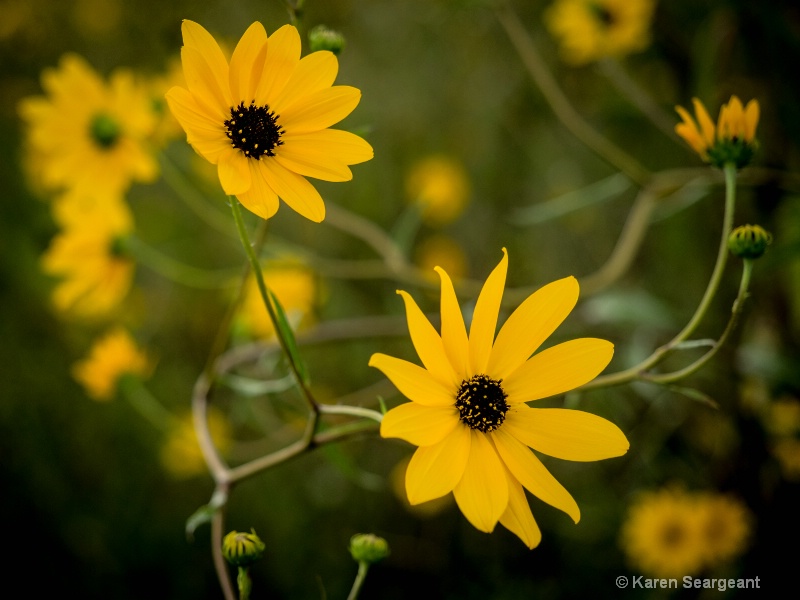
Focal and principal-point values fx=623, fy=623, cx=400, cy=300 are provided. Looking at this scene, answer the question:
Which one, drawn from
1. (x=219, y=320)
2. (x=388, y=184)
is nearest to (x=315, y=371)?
(x=219, y=320)

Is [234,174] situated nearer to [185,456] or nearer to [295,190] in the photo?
[295,190]

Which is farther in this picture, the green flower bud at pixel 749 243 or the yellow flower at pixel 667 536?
the yellow flower at pixel 667 536

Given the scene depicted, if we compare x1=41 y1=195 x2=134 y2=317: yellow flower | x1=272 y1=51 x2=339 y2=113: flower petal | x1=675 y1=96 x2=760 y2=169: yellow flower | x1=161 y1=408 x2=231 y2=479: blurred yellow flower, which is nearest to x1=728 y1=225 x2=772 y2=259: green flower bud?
x1=675 y1=96 x2=760 y2=169: yellow flower

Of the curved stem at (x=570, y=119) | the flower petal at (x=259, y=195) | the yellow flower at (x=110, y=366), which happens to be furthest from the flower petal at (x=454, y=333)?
the yellow flower at (x=110, y=366)

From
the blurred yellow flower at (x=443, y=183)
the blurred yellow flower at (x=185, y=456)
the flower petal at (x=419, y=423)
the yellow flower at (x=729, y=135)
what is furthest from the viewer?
A: the blurred yellow flower at (x=443, y=183)

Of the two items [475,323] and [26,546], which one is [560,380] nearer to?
[475,323]

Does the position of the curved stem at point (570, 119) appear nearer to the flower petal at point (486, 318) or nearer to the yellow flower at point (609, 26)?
the yellow flower at point (609, 26)

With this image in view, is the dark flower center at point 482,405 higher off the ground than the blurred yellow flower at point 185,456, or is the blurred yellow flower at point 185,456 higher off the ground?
the blurred yellow flower at point 185,456

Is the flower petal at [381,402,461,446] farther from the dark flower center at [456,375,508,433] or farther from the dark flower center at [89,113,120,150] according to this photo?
the dark flower center at [89,113,120,150]
